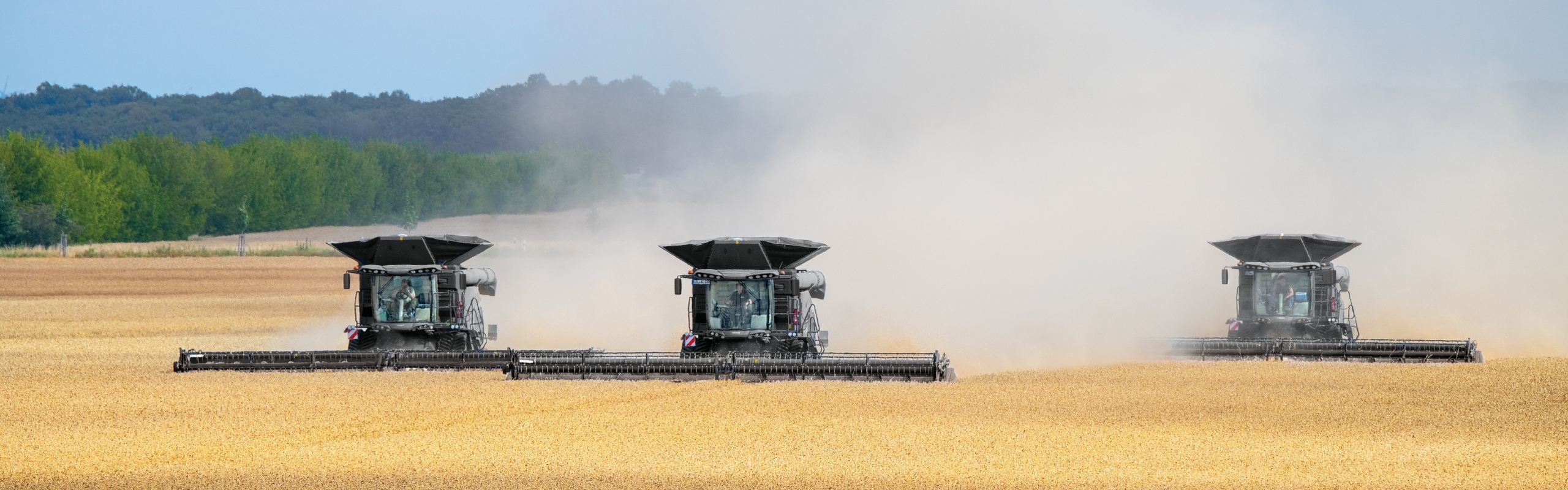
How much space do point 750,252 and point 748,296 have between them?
31.4 inches

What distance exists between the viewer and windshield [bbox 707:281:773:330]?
27.1 m

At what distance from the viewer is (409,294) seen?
2870cm

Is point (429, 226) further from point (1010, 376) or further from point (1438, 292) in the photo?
point (1010, 376)

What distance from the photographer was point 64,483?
15.2 meters

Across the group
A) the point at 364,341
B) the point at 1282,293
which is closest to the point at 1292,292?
the point at 1282,293

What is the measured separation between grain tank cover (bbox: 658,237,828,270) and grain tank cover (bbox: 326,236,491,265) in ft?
14.8

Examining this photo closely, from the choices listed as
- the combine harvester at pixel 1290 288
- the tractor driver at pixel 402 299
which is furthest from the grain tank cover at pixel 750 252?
the combine harvester at pixel 1290 288

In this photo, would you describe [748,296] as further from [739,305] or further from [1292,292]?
[1292,292]

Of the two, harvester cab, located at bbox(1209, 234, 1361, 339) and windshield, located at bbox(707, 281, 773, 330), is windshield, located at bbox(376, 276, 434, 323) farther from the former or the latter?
harvester cab, located at bbox(1209, 234, 1361, 339)

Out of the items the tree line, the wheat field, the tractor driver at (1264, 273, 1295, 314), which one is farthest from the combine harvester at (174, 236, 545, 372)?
the tree line

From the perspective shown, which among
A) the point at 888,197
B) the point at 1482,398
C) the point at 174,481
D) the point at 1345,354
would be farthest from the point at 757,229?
the point at 174,481

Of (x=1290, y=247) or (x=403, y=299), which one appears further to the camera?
(x=1290, y=247)

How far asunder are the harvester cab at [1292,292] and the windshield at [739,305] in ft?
33.0

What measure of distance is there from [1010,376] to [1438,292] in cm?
2143
